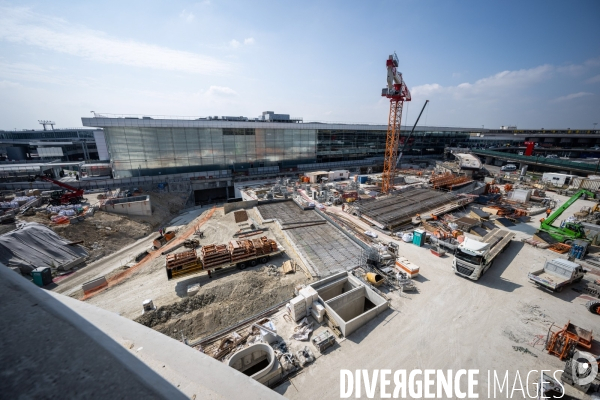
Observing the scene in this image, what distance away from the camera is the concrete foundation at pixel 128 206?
2792 cm

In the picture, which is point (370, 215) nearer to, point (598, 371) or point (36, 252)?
point (598, 371)

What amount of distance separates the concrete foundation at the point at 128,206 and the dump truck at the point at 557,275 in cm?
3769

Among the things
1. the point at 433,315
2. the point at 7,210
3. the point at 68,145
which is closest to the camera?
the point at 433,315

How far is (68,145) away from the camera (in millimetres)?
59250

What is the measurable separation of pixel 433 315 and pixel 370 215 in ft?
46.0

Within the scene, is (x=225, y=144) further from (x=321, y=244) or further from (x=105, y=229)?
(x=321, y=244)

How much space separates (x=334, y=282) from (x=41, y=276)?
20429mm

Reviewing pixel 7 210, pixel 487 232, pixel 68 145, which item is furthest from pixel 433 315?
pixel 68 145

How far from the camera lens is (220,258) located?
650 inches

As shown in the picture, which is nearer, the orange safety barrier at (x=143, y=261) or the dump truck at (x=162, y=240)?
the orange safety barrier at (x=143, y=261)

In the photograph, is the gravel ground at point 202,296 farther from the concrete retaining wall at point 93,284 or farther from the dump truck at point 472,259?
the dump truck at point 472,259

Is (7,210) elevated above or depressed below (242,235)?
above

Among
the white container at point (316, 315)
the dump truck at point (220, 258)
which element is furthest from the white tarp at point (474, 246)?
the dump truck at point (220, 258)

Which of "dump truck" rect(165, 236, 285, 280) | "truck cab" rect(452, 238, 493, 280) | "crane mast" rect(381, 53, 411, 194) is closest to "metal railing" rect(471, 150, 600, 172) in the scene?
"crane mast" rect(381, 53, 411, 194)
